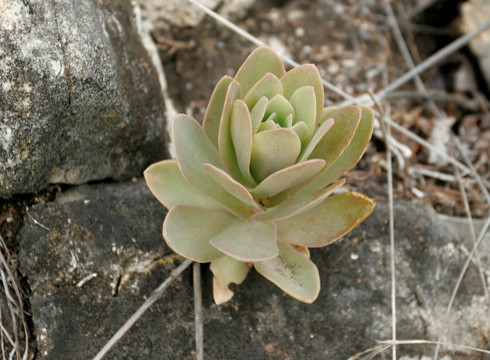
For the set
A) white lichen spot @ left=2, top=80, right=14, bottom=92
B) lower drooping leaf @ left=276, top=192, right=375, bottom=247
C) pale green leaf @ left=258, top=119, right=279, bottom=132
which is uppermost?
white lichen spot @ left=2, top=80, right=14, bottom=92

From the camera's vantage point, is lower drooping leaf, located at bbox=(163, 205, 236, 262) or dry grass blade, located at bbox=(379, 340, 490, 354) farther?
dry grass blade, located at bbox=(379, 340, 490, 354)

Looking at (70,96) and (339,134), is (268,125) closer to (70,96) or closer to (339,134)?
(339,134)

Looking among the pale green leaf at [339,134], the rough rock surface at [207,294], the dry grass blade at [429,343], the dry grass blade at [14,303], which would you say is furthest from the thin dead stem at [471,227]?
the dry grass blade at [14,303]

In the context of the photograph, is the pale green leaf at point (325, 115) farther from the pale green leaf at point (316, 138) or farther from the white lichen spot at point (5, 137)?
the white lichen spot at point (5, 137)

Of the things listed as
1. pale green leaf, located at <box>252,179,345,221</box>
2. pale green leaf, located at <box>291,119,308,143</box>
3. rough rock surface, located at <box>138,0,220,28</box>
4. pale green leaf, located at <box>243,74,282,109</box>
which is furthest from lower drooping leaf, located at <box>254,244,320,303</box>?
rough rock surface, located at <box>138,0,220,28</box>

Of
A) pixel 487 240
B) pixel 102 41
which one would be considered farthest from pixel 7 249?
pixel 487 240

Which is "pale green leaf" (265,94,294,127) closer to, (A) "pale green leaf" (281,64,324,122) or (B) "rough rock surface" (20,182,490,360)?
(A) "pale green leaf" (281,64,324,122)

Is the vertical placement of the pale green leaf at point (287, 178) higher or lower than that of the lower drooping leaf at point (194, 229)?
higher
